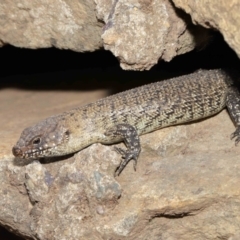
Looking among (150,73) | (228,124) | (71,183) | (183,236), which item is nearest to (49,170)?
(71,183)

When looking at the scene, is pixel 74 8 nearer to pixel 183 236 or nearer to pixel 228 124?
pixel 228 124

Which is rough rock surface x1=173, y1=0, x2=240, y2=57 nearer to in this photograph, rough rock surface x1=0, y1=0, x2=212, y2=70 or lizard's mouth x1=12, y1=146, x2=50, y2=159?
rough rock surface x1=0, y1=0, x2=212, y2=70

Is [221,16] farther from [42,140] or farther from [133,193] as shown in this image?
[42,140]

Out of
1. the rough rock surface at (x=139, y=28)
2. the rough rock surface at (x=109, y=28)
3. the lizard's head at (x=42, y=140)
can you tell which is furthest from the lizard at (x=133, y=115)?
the rough rock surface at (x=139, y=28)

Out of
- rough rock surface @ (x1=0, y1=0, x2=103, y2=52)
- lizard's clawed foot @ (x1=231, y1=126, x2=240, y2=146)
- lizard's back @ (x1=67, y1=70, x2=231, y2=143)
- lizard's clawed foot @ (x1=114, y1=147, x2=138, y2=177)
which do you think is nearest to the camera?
lizard's clawed foot @ (x1=114, y1=147, x2=138, y2=177)

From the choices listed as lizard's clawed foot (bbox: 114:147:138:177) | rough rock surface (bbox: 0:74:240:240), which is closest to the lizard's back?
rough rock surface (bbox: 0:74:240:240)

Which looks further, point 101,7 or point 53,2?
point 53,2
